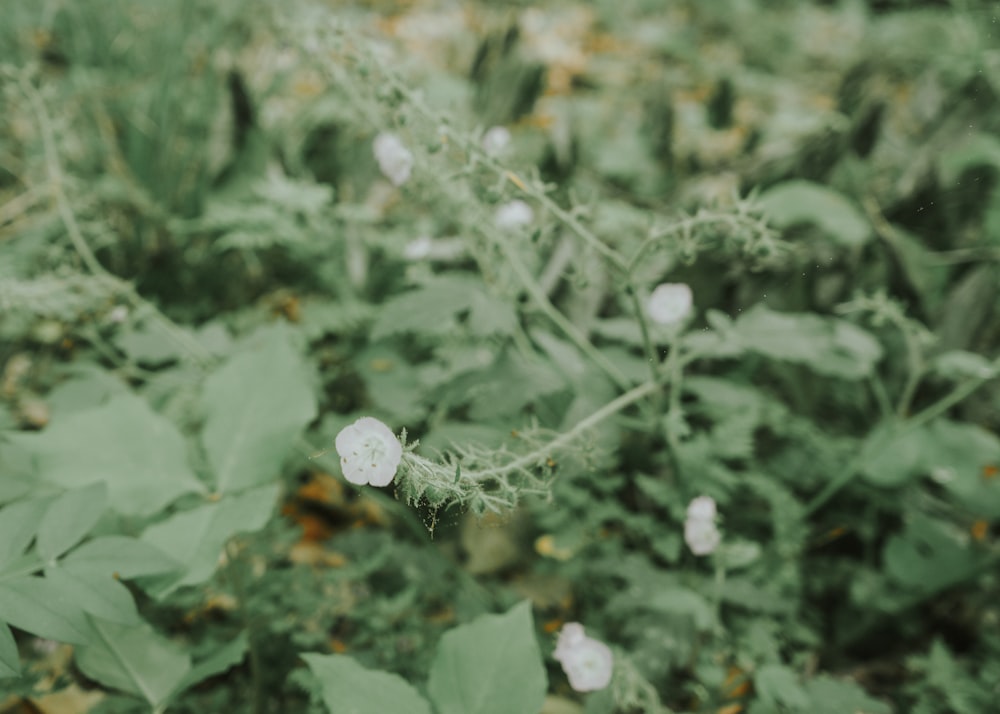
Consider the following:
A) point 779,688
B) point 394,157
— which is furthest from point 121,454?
point 779,688

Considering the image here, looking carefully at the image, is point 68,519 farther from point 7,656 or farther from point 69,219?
point 69,219

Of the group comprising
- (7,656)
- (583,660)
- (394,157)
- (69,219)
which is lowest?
(583,660)

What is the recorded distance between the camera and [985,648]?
1.36 m

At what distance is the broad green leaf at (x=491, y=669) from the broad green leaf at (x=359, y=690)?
0.04 m

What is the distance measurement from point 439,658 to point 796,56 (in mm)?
3651

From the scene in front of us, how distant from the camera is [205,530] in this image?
3.40 ft

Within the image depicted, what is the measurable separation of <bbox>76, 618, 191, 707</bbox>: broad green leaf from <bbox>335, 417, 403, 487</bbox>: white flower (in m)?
0.50

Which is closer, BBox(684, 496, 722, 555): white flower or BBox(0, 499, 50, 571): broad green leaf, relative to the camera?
BBox(0, 499, 50, 571): broad green leaf

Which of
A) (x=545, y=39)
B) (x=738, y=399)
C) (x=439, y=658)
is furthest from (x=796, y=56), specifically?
(x=439, y=658)

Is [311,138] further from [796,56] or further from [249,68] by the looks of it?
[796,56]

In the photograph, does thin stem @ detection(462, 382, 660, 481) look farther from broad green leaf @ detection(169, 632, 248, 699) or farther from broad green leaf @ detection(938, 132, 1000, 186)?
broad green leaf @ detection(938, 132, 1000, 186)

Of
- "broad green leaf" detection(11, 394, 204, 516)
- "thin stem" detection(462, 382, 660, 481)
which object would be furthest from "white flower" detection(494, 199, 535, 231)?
"broad green leaf" detection(11, 394, 204, 516)

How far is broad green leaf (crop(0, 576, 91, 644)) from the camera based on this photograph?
2.58 ft

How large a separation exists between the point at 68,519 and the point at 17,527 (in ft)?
0.19
